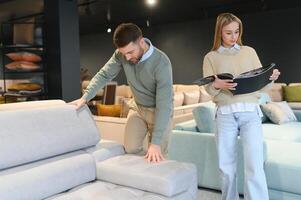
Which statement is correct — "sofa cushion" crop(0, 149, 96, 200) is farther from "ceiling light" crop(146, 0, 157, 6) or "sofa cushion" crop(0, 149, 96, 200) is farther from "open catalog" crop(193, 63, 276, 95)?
"ceiling light" crop(146, 0, 157, 6)

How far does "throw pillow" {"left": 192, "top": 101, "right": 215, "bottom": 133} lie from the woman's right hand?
3.27ft

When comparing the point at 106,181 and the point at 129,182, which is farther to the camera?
the point at 106,181

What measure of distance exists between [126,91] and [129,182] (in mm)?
6886

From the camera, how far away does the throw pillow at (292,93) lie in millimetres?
6484

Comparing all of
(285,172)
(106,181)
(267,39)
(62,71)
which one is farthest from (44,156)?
(267,39)

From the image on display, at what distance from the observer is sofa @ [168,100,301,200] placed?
2.42 meters

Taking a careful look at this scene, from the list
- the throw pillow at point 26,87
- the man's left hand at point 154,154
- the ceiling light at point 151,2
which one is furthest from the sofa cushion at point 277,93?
the man's left hand at point 154,154

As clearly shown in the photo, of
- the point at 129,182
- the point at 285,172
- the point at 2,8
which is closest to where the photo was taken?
the point at 129,182

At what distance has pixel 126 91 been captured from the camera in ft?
28.5

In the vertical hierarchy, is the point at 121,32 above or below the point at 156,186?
above

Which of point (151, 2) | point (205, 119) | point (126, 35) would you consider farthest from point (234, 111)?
point (151, 2)

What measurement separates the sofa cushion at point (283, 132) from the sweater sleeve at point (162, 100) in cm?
195

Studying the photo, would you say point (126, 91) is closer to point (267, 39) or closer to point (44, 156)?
point (267, 39)

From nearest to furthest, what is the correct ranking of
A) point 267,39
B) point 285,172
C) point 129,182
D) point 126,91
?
point 129,182
point 285,172
point 267,39
point 126,91
